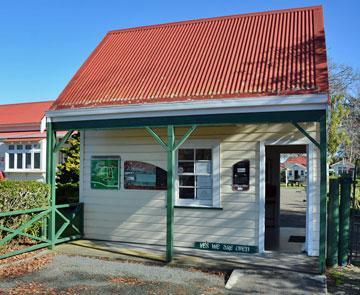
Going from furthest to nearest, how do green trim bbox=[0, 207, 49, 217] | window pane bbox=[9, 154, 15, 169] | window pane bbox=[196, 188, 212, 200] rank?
window pane bbox=[9, 154, 15, 169] → window pane bbox=[196, 188, 212, 200] → green trim bbox=[0, 207, 49, 217]

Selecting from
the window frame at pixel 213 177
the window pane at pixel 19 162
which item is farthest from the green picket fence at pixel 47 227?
the window pane at pixel 19 162

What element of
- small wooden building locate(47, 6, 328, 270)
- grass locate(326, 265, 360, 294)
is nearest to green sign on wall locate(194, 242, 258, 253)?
small wooden building locate(47, 6, 328, 270)

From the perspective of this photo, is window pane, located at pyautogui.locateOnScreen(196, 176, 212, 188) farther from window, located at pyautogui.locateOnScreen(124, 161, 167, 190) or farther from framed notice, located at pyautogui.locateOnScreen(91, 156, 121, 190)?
framed notice, located at pyautogui.locateOnScreen(91, 156, 121, 190)

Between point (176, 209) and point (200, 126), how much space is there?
2008mm

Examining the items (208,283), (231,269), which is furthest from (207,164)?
(208,283)

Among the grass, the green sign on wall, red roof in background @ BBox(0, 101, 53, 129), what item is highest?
red roof in background @ BBox(0, 101, 53, 129)

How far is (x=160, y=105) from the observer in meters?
8.67

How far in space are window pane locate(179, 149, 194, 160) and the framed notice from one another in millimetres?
1656

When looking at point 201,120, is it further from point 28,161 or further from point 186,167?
point 28,161

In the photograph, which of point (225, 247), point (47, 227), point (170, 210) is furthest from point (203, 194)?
point (47, 227)

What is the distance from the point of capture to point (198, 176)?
32.1 feet

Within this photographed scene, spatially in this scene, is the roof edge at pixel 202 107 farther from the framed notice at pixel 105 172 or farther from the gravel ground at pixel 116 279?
Answer: the gravel ground at pixel 116 279

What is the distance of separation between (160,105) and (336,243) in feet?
14.4

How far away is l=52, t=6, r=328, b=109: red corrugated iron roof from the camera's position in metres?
8.62
